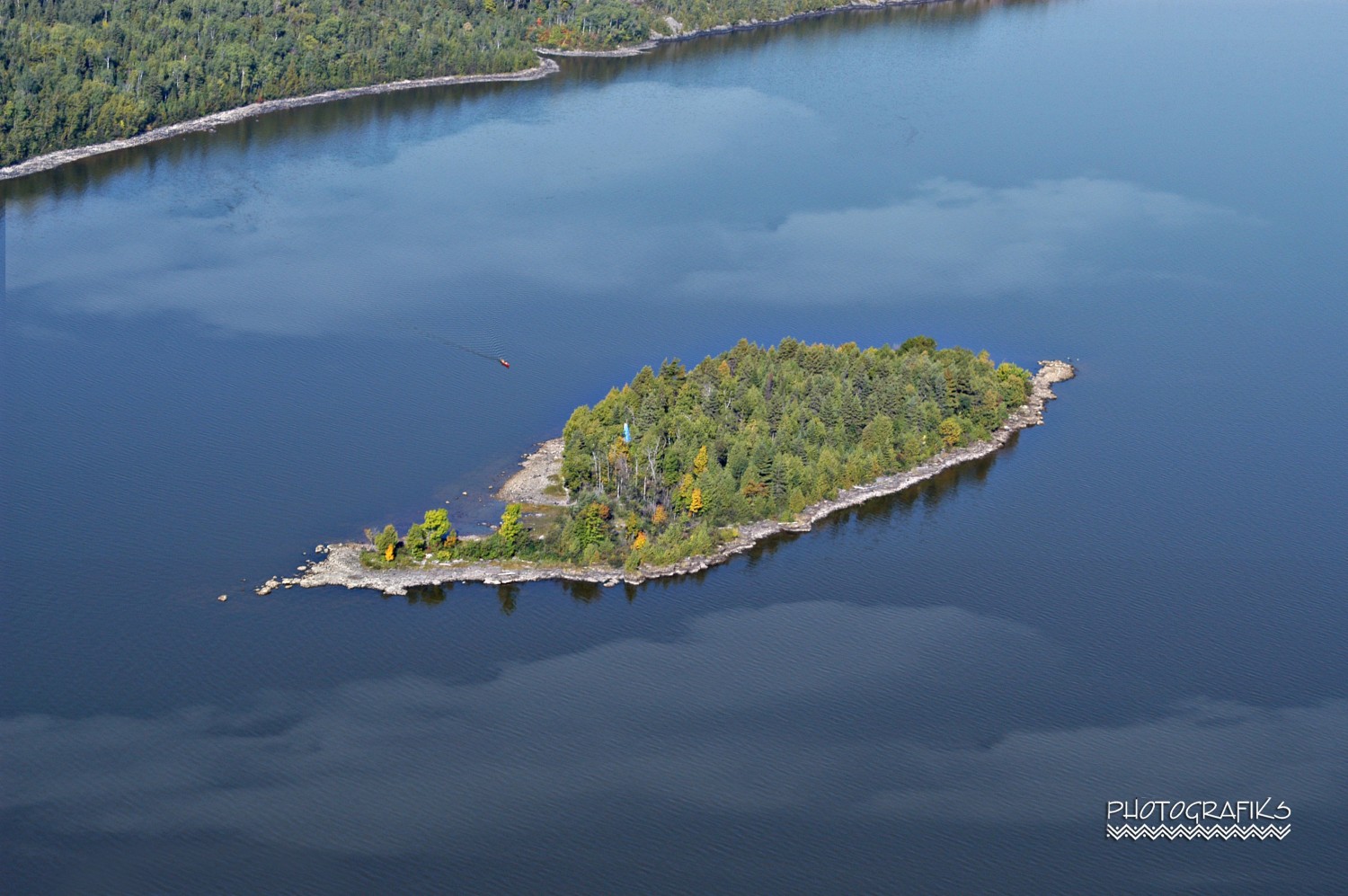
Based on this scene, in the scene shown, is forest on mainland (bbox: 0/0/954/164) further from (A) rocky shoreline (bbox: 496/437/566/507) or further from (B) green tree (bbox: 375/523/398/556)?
(B) green tree (bbox: 375/523/398/556)

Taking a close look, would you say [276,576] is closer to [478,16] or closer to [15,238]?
[15,238]

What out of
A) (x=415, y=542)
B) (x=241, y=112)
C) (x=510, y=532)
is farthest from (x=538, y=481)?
(x=241, y=112)

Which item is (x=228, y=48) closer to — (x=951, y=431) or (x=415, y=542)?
(x=415, y=542)

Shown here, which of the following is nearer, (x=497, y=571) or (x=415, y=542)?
(x=497, y=571)

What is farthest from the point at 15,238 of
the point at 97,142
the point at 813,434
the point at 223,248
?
the point at 813,434

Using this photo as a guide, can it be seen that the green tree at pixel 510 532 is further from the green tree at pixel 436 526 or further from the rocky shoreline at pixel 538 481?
the rocky shoreline at pixel 538 481
